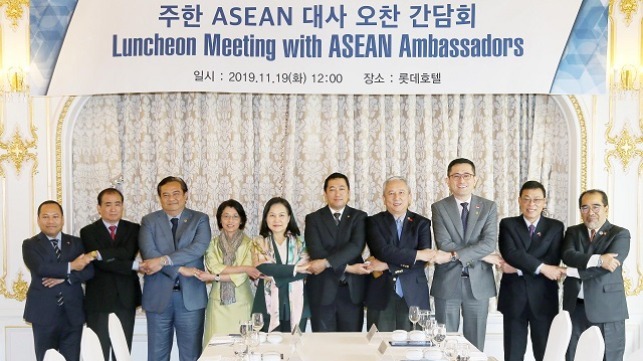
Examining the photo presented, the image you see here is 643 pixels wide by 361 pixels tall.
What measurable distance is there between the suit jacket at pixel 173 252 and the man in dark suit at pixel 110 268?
0.41ft

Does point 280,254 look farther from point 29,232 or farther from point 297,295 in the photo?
point 29,232

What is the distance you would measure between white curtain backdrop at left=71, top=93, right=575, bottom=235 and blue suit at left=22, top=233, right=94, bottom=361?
0.96 m

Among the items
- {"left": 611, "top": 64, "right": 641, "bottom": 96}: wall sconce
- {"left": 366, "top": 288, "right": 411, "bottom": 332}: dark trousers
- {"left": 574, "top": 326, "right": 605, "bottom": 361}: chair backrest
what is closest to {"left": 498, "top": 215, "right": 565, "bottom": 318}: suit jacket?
{"left": 366, "top": 288, "right": 411, "bottom": 332}: dark trousers

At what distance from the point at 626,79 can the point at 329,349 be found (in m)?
3.50

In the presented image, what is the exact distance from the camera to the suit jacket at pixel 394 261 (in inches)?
225

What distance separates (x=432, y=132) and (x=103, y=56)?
8.73 feet

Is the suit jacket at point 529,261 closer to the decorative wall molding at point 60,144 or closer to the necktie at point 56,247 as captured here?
the necktie at point 56,247

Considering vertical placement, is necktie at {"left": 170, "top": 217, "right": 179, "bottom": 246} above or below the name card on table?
above

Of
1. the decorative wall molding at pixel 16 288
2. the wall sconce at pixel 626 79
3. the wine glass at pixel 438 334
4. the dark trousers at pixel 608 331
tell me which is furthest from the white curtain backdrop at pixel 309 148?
the wine glass at pixel 438 334

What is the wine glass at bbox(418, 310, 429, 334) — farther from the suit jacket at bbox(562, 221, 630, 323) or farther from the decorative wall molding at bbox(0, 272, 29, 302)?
the decorative wall molding at bbox(0, 272, 29, 302)

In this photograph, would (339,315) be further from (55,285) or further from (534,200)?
(55,285)

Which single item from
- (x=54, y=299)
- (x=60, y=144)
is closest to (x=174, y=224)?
(x=54, y=299)

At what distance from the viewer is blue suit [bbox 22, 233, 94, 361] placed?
574 centimetres

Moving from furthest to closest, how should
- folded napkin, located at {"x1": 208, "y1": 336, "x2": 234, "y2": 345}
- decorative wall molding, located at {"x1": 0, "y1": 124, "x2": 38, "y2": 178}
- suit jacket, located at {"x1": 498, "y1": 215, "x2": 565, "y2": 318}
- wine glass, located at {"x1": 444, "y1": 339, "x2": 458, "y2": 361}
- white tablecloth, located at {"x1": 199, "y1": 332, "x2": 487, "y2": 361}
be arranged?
1. decorative wall molding, located at {"x1": 0, "y1": 124, "x2": 38, "y2": 178}
2. suit jacket, located at {"x1": 498, "y1": 215, "x2": 565, "y2": 318}
3. folded napkin, located at {"x1": 208, "y1": 336, "x2": 234, "y2": 345}
4. white tablecloth, located at {"x1": 199, "y1": 332, "x2": 487, "y2": 361}
5. wine glass, located at {"x1": 444, "y1": 339, "x2": 458, "y2": 361}
